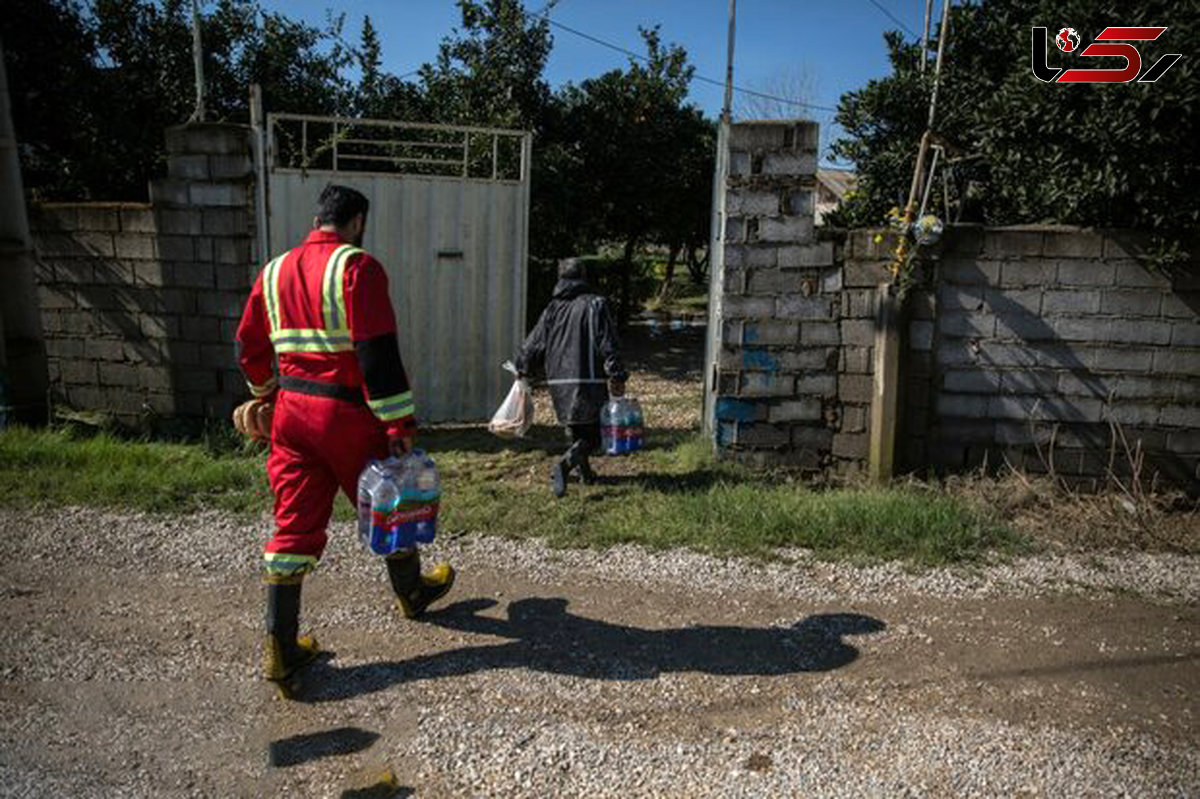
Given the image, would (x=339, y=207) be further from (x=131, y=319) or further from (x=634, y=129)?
(x=634, y=129)

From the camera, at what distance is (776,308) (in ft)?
20.3

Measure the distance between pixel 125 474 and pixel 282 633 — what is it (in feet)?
10.6

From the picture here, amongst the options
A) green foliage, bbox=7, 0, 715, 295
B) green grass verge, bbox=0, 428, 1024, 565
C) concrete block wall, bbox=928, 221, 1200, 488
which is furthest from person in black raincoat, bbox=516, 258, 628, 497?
green foliage, bbox=7, 0, 715, 295

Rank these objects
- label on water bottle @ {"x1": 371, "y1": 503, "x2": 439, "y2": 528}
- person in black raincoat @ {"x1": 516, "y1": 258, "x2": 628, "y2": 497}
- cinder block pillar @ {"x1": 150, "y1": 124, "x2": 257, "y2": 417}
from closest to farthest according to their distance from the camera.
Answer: label on water bottle @ {"x1": 371, "y1": 503, "x2": 439, "y2": 528} < person in black raincoat @ {"x1": 516, "y1": 258, "x2": 628, "y2": 497} < cinder block pillar @ {"x1": 150, "y1": 124, "x2": 257, "y2": 417}

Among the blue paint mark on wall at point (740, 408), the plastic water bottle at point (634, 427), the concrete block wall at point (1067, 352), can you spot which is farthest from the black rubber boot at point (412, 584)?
the concrete block wall at point (1067, 352)

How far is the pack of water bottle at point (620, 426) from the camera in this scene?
5957mm

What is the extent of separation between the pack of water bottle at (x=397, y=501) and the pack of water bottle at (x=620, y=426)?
2.35 m

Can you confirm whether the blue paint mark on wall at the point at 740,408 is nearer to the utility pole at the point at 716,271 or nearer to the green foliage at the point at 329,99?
the utility pole at the point at 716,271

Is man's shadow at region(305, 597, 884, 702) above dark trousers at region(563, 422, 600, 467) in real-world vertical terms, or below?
below

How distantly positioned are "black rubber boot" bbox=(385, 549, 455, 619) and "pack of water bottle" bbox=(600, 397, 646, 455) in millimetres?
1940

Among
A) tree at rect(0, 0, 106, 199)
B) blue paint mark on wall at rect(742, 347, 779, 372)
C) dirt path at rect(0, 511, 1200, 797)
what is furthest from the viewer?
tree at rect(0, 0, 106, 199)

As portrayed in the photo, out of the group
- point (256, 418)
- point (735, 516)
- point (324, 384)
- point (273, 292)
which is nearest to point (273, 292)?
point (273, 292)

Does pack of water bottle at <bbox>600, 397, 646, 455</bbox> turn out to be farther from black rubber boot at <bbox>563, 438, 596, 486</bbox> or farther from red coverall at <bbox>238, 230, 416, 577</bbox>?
red coverall at <bbox>238, 230, 416, 577</bbox>

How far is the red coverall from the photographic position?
3.49m
